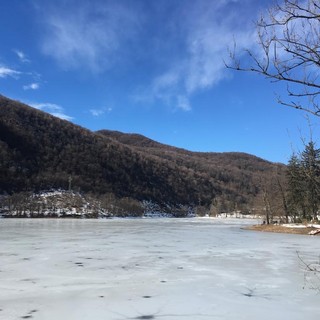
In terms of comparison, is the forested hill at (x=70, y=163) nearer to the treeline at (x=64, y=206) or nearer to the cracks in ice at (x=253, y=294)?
the treeline at (x=64, y=206)

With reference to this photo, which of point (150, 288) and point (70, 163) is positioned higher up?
point (70, 163)

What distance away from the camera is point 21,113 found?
174 metres

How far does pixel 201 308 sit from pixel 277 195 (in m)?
56.2

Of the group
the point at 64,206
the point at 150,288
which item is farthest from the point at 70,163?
the point at 150,288

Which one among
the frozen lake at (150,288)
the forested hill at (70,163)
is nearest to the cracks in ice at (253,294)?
the frozen lake at (150,288)

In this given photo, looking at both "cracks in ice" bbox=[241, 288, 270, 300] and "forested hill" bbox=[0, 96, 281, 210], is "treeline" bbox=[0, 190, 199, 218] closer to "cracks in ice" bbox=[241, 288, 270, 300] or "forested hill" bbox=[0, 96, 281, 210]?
"forested hill" bbox=[0, 96, 281, 210]

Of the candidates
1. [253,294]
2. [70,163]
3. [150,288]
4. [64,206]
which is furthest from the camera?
[70,163]

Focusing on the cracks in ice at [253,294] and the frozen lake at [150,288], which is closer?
the frozen lake at [150,288]

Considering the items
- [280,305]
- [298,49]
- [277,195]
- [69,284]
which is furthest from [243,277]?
[277,195]

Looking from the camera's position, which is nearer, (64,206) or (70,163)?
(64,206)

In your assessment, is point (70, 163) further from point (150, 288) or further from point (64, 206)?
point (150, 288)

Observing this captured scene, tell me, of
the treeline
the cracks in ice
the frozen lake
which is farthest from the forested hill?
the cracks in ice

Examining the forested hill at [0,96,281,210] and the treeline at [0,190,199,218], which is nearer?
the treeline at [0,190,199,218]

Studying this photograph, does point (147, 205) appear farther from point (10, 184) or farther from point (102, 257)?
point (102, 257)
